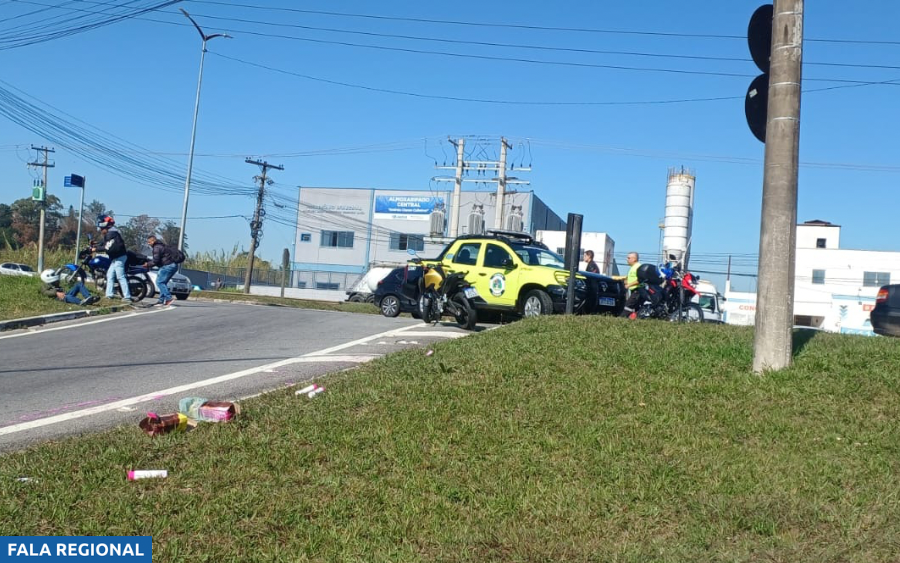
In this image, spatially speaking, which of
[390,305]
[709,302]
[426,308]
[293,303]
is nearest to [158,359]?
[426,308]

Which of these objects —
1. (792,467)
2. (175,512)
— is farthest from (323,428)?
(792,467)

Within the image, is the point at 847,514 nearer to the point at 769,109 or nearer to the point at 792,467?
the point at 792,467

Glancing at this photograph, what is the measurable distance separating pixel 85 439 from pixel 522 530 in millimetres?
3769

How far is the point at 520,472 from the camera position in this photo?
539 centimetres

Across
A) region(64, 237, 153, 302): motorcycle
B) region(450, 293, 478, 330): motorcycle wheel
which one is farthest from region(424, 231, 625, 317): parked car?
region(64, 237, 153, 302): motorcycle

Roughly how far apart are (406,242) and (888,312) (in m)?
55.6

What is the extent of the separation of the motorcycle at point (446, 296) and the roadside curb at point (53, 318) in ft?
23.4

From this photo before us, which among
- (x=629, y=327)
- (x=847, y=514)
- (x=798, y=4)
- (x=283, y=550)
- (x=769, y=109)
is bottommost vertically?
(x=283, y=550)

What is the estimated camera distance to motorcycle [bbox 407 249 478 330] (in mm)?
15094

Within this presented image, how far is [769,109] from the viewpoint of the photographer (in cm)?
788

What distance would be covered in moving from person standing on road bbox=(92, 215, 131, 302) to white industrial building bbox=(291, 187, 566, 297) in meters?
49.6

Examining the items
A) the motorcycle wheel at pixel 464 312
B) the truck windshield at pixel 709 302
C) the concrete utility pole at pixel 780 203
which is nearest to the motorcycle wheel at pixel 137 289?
the motorcycle wheel at pixel 464 312

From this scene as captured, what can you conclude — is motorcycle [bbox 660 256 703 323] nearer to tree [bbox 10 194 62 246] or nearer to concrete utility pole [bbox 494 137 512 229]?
concrete utility pole [bbox 494 137 512 229]

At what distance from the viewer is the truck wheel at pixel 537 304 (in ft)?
48.1
